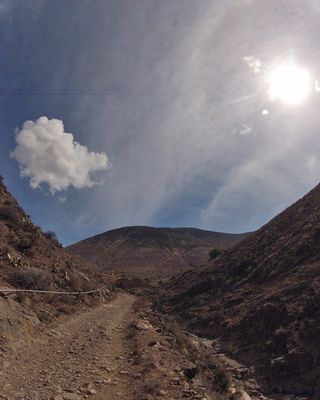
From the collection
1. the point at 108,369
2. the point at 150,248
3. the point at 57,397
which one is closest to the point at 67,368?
the point at 108,369

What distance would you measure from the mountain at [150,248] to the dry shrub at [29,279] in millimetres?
81047

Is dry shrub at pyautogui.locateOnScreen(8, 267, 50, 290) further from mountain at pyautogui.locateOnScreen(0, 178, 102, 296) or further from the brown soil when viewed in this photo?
the brown soil

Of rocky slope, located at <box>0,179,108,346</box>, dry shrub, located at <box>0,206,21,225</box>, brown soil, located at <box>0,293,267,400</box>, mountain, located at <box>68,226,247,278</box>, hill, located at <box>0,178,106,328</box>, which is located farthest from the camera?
mountain, located at <box>68,226,247,278</box>

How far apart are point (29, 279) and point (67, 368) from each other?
7655 millimetres

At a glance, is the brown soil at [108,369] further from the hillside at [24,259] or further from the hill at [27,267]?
the hillside at [24,259]

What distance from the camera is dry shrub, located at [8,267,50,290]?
15438 millimetres

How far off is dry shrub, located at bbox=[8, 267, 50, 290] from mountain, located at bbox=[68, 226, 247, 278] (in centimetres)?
8105

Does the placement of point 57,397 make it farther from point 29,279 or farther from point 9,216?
point 9,216

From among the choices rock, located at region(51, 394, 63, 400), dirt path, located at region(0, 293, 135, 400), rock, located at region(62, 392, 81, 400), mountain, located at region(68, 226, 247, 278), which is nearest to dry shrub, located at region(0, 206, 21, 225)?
dirt path, located at region(0, 293, 135, 400)

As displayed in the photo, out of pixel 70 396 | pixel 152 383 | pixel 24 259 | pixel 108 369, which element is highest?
pixel 24 259

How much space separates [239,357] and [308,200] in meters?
24.7

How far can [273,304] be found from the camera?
17469 millimetres

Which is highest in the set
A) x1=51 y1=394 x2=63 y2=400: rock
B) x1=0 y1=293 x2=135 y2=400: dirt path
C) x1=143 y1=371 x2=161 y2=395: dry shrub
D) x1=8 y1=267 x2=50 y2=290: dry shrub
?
x1=8 y1=267 x2=50 y2=290: dry shrub

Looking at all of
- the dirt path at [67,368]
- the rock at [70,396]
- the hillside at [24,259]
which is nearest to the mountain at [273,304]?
the dirt path at [67,368]
